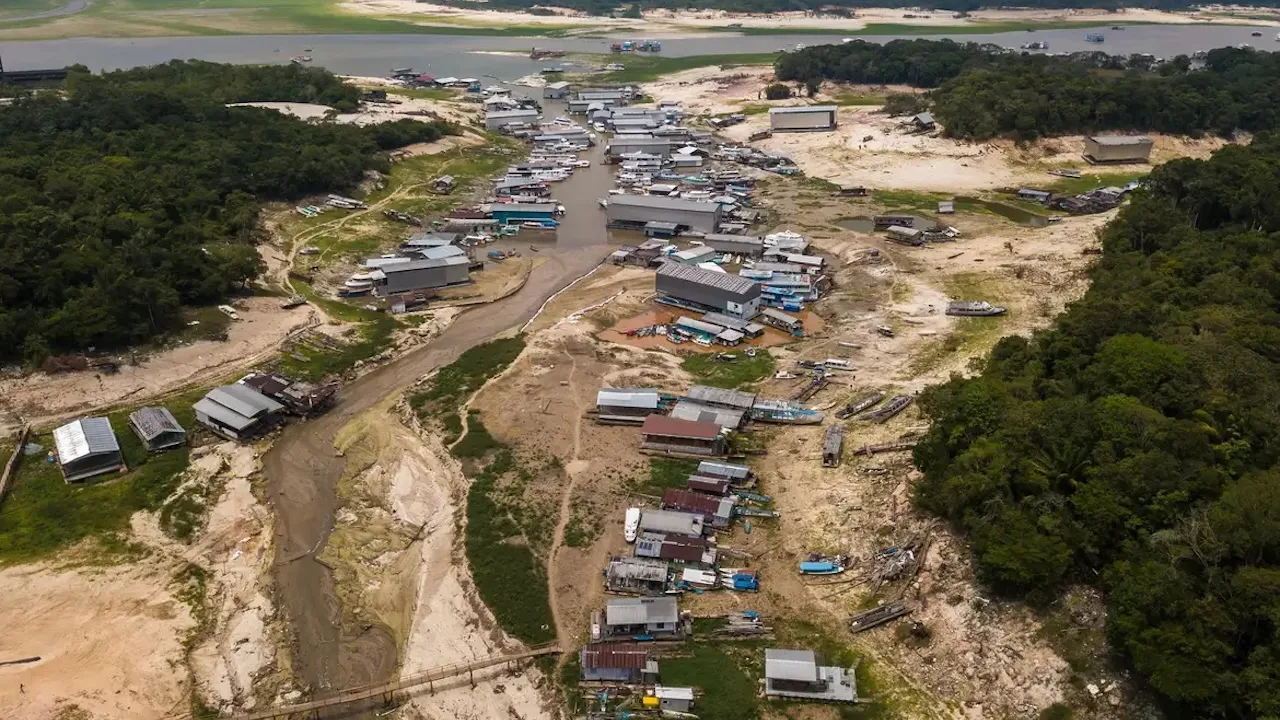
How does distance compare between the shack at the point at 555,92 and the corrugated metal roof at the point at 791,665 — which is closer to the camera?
the corrugated metal roof at the point at 791,665

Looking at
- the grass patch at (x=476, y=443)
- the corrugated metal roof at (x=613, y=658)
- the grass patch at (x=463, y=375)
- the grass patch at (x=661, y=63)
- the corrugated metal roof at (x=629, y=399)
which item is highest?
the grass patch at (x=661, y=63)

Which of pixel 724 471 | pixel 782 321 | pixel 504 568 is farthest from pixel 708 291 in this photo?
pixel 504 568

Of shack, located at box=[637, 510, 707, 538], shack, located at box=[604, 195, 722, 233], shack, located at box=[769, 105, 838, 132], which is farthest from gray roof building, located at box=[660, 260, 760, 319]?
shack, located at box=[769, 105, 838, 132]

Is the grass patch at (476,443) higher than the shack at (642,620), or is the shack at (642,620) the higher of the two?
the grass patch at (476,443)

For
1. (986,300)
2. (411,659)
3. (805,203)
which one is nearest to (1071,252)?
(986,300)

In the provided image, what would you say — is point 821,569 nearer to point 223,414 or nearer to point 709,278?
point 709,278

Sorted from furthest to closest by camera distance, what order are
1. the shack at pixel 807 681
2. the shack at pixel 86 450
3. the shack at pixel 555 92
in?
1. the shack at pixel 555 92
2. the shack at pixel 86 450
3. the shack at pixel 807 681

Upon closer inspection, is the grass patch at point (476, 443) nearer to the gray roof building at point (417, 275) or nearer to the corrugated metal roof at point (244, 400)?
the corrugated metal roof at point (244, 400)

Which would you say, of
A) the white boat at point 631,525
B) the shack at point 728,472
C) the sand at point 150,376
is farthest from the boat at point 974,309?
the sand at point 150,376
